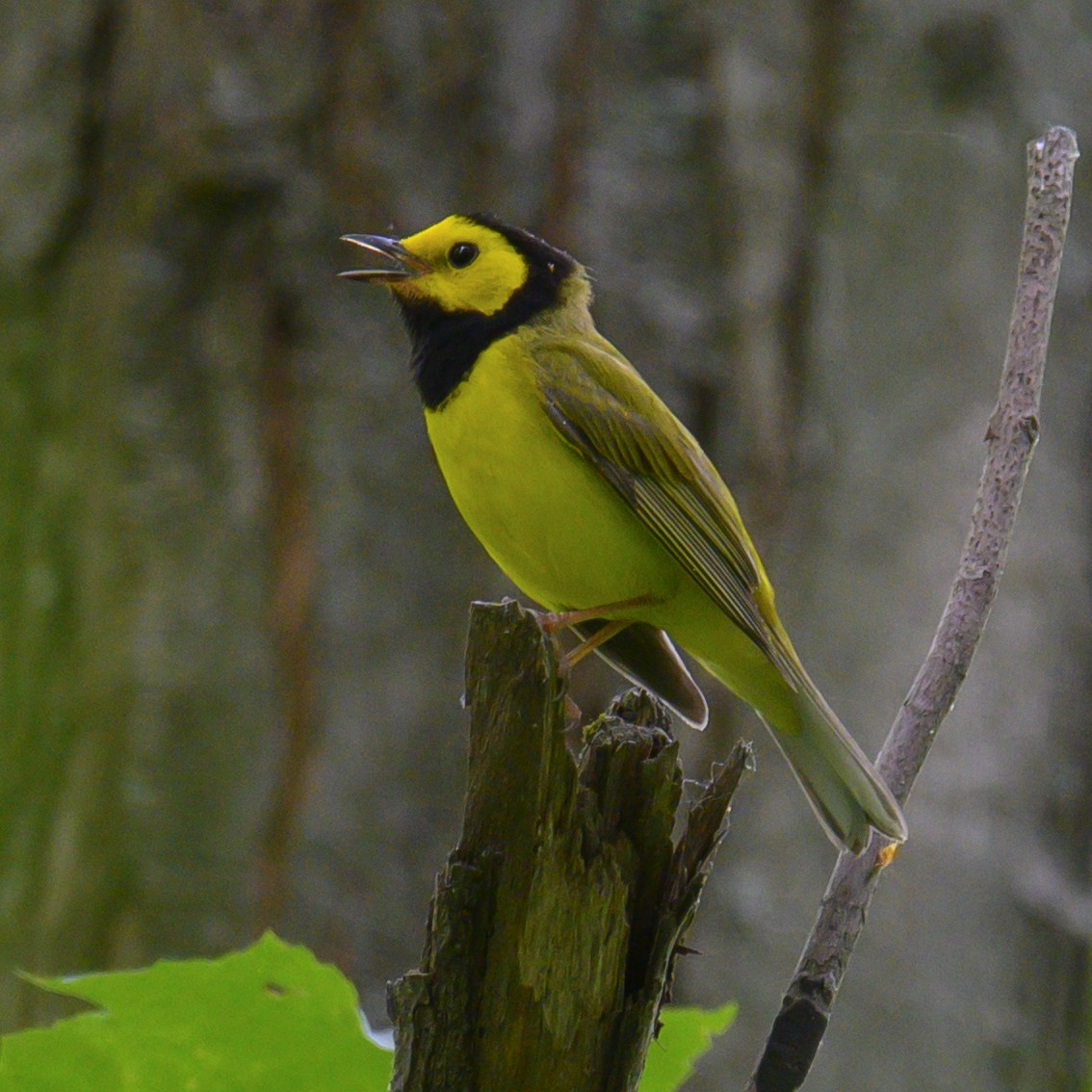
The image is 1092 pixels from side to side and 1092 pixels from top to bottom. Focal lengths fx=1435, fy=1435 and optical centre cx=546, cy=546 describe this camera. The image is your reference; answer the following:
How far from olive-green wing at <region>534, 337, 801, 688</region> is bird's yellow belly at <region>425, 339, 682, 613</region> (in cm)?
5

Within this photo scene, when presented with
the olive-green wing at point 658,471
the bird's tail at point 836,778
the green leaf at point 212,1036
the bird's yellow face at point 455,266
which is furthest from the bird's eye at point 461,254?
the green leaf at point 212,1036

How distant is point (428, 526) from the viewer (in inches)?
159

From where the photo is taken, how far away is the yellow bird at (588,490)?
10.1ft

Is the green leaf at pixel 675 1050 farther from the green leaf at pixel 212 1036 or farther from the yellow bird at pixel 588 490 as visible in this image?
the yellow bird at pixel 588 490

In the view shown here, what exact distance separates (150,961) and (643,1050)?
7.56 feet

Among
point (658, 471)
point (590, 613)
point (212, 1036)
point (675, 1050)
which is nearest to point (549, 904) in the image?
point (675, 1050)

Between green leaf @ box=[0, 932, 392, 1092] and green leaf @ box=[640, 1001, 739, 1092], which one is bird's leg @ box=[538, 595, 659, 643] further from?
green leaf @ box=[0, 932, 392, 1092]

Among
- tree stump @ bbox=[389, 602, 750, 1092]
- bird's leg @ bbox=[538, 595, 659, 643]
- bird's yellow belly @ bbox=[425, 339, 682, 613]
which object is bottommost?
tree stump @ bbox=[389, 602, 750, 1092]

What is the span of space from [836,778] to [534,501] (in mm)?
844

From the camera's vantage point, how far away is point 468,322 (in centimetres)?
339

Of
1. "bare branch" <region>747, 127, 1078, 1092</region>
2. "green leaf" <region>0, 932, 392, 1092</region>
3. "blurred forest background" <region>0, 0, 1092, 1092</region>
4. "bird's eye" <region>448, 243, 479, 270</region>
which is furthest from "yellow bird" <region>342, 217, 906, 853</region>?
"green leaf" <region>0, 932, 392, 1092</region>

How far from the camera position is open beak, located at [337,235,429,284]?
3.34 meters

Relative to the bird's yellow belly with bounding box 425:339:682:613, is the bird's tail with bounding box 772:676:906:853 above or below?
below

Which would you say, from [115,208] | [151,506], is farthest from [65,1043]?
[115,208]
